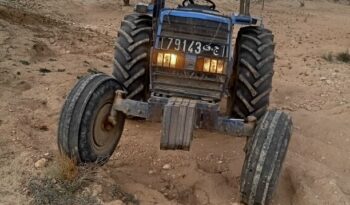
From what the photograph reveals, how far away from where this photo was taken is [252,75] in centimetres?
632

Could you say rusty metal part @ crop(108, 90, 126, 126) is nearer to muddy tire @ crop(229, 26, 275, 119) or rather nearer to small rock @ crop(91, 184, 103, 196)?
small rock @ crop(91, 184, 103, 196)

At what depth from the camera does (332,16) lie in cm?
2316

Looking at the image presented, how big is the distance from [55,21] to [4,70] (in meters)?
5.09

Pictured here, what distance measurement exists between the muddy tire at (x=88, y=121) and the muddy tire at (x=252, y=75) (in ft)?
5.00

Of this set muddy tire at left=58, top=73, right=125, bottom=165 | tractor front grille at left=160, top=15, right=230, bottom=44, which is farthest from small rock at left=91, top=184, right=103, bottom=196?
tractor front grille at left=160, top=15, right=230, bottom=44

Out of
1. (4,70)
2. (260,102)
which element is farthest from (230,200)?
(4,70)

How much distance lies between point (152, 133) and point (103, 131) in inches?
58.4

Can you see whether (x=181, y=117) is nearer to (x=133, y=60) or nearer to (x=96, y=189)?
(x=96, y=189)

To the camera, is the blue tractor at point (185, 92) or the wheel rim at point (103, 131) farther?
the wheel rim at point (103, 131)

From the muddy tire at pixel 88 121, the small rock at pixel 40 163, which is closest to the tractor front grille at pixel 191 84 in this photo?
the muddy tire at pixel 88 121

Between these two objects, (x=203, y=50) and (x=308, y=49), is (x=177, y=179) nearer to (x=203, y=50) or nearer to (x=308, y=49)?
(x=203, y=50)

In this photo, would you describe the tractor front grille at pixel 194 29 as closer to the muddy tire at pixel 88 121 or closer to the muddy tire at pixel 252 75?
the muddy tire at pixel 252 75

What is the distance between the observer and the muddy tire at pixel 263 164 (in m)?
4.85

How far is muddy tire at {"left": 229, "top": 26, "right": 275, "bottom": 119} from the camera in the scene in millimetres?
6328
